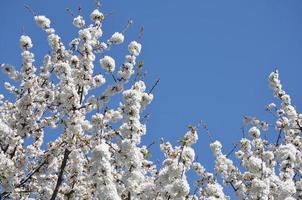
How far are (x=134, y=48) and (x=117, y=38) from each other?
991 millimetres

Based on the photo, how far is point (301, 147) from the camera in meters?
Result: 15.9

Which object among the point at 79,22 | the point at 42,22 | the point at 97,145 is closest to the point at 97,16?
the point at 79,22

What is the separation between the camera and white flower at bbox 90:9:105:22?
14.5m

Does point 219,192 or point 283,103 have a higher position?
point 283,103

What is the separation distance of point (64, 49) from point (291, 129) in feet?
26.5

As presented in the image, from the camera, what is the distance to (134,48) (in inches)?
535

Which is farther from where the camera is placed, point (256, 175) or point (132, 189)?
point (256, 175)

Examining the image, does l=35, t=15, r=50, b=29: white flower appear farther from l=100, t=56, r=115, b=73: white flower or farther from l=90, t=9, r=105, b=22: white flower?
l=100, t=56, r=115, b=73: white flower

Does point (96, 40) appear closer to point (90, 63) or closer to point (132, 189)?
point (90, 63)

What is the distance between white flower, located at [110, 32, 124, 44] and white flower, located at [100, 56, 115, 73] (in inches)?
A: 70.8

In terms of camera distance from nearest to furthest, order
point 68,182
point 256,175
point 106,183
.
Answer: point 106,183 → point 256,175 → point 68,182

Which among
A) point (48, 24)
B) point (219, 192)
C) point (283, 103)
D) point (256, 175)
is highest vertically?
point (48, 24)

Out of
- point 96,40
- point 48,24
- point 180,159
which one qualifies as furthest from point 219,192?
point 48,24

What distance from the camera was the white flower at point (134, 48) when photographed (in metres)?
13.6
